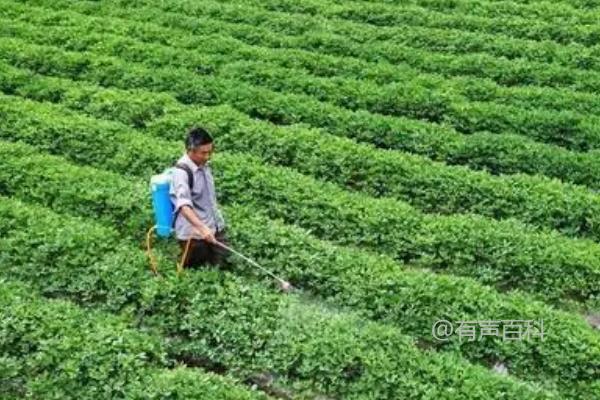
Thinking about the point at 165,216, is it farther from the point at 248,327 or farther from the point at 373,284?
the point at 373,284

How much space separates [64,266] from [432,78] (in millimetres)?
8545

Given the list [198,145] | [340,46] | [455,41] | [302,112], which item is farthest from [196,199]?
[455,41]

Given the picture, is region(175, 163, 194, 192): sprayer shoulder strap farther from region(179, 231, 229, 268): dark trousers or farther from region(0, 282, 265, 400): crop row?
region(0, 282, 265, 400): crop row

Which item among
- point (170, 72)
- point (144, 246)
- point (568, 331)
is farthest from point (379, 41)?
point (568, 331)

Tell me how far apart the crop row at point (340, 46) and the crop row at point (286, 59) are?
1.46 feet

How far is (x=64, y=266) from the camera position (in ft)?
35.4

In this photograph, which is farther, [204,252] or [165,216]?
[204,252]

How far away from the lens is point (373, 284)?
34.2 feet

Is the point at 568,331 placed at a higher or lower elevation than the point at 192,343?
higher

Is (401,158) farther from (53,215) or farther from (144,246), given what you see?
(53,215)

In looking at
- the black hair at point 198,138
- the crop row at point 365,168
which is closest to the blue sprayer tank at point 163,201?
the black hair at point 198,138

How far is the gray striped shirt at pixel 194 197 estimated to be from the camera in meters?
9.48

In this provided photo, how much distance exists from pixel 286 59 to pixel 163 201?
333 inches

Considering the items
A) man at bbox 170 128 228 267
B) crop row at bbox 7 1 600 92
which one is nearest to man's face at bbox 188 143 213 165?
man at bbox 170 128 228 267
